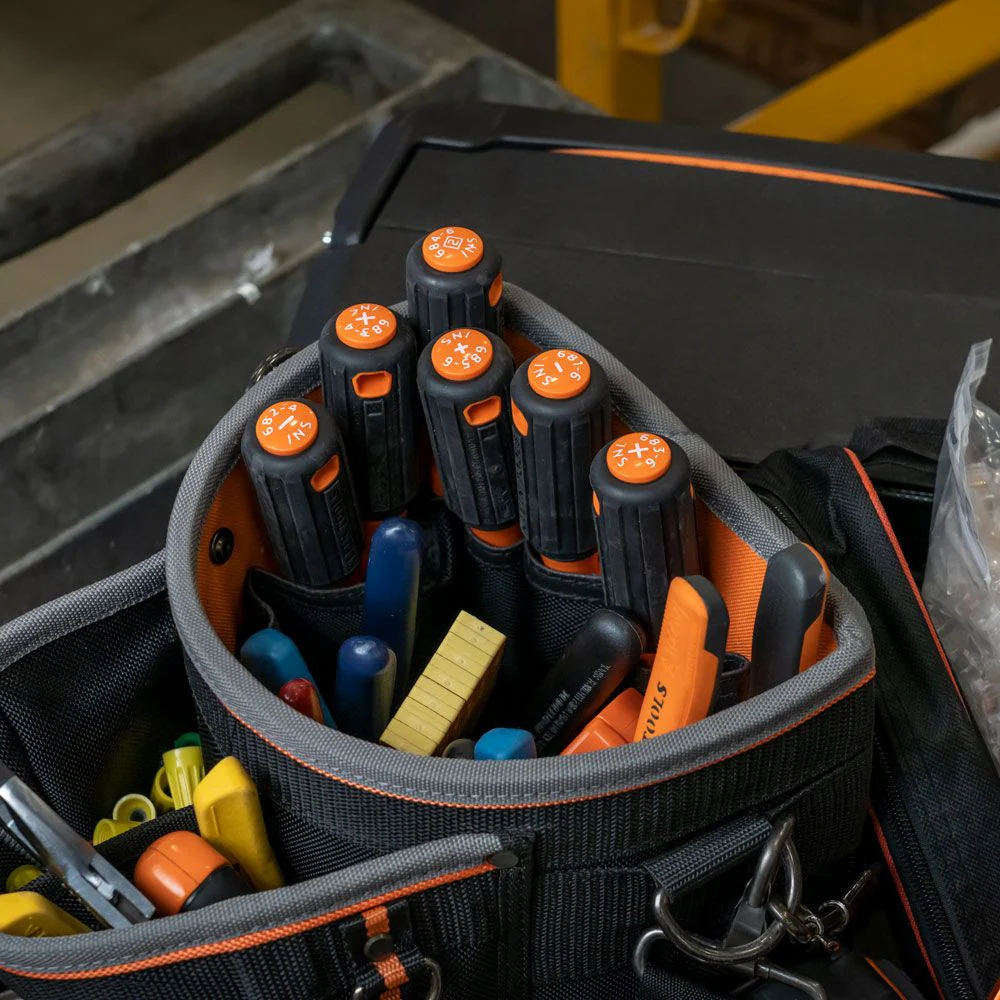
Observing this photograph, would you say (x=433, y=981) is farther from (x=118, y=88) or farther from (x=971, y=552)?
(x=118, y=88)

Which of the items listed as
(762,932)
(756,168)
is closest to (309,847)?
(762,932)

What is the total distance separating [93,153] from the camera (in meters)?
0.78

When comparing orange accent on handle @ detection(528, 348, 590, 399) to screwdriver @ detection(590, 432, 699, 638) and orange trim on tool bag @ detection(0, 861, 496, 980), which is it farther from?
orange trim on tool bag @ detection(0, 861, 496, 980)

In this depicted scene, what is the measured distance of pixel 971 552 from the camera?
20.3 inches

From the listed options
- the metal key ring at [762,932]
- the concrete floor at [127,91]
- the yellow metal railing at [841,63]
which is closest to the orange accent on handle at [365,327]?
the metal key ring at [762,932]

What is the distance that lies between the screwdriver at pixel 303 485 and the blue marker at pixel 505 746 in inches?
3.4

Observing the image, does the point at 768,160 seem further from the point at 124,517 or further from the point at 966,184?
the point at 124,517

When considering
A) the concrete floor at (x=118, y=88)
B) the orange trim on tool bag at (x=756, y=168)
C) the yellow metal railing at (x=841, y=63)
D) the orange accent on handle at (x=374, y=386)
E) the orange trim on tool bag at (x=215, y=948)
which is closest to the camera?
the orange trim on tool bag at (x=215, y=948)

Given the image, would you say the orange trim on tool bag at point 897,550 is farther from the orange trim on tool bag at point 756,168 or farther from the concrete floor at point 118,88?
the concrete floor at point 118,88

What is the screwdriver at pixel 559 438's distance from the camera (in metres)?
0.43

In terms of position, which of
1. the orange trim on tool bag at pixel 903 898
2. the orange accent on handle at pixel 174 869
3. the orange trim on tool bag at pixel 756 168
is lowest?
the orange trim on tool bag at pixel 903 898

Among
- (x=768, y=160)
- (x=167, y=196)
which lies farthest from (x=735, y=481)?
(x=167, y=196)

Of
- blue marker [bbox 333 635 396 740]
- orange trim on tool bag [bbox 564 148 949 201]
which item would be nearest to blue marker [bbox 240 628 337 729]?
blue marker [bbox 333 635 396 740]

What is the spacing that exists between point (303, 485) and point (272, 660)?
60mm
